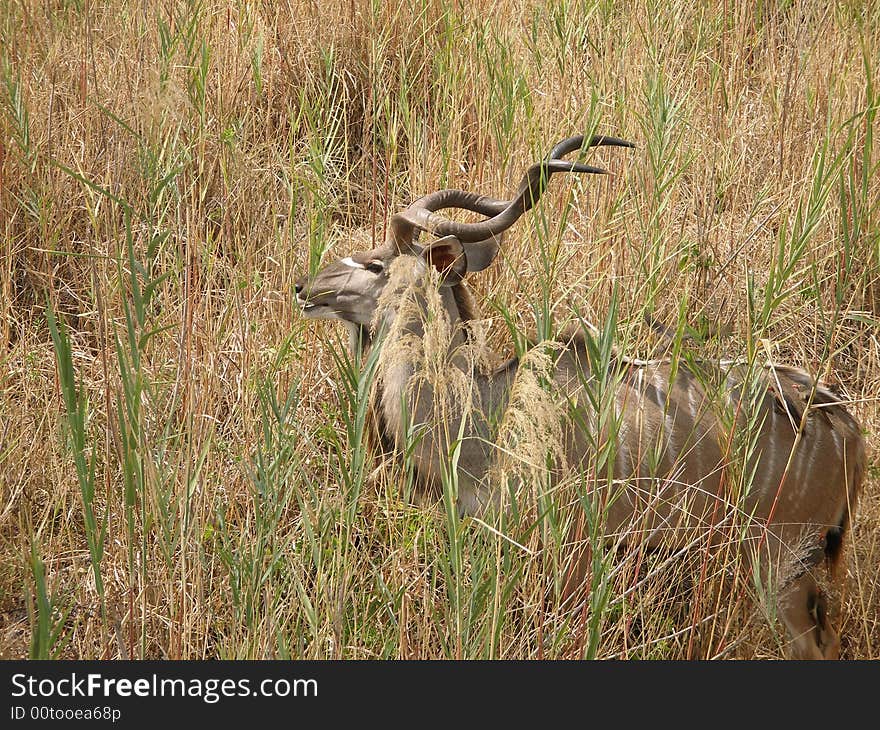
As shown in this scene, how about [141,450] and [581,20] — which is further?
[581,20]

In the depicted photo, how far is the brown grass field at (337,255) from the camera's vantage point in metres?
2.44

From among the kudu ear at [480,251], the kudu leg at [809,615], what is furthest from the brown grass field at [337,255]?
the kudu ear at [480,251]

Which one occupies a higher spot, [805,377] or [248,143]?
[248,143]

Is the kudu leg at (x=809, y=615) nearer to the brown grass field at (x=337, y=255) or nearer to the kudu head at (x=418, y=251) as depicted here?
the brown grass field at (x=337, y=255)

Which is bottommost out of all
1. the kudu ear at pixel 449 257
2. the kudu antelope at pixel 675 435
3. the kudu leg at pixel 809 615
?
the kudu leg at pixel 809 615

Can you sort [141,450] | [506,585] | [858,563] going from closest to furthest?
[506,585]
[141,450]
[858,563]

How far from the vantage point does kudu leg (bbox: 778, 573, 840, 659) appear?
119 inches

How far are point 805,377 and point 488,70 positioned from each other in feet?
5.83

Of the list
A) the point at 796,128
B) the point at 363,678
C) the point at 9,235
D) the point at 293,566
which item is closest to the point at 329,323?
the point at 9,235

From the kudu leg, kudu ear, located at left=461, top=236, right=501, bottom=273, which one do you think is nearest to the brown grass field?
the kudu leg

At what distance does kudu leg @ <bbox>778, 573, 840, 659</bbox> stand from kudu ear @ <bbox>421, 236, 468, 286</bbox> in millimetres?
1367

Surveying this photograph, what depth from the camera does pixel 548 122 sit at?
4242 mm

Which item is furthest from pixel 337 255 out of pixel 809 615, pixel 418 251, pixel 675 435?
pixel 809 615

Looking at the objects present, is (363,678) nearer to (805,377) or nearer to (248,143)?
(805,377)
